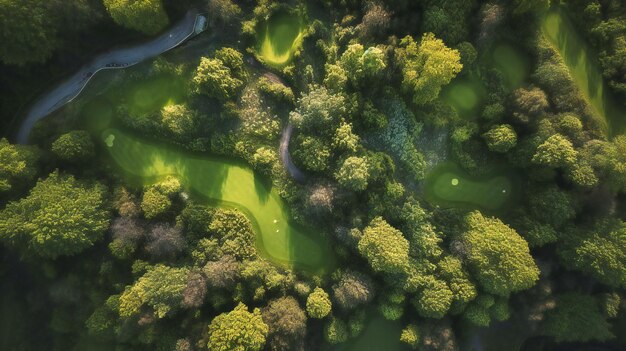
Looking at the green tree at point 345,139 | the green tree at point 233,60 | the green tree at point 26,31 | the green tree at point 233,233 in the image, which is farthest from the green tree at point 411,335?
the green tree at point 26,31

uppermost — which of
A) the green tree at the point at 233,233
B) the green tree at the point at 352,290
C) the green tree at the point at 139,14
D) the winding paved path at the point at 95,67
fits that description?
the green tree at the point at 139,14

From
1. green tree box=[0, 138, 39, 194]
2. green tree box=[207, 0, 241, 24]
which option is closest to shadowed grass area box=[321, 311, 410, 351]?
green tree box=[207, 0, 241, 24]

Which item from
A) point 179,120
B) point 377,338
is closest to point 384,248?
point 377,338

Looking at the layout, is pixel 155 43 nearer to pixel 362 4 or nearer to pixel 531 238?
pixel 362 4

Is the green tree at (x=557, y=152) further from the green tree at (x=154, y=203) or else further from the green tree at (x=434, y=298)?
the green tree at (x=154, y=203)

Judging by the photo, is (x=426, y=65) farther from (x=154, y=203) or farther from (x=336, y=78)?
(x=154, y=203)
